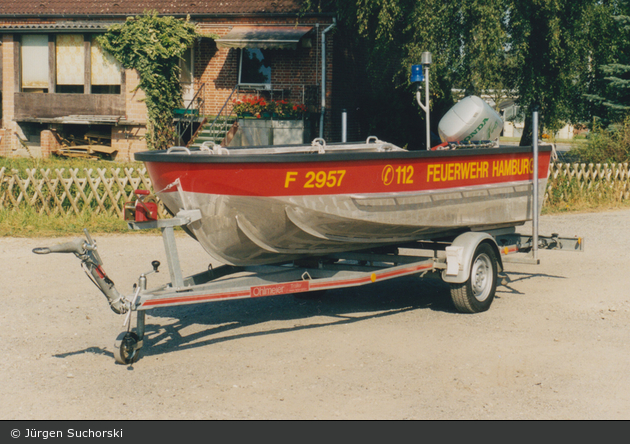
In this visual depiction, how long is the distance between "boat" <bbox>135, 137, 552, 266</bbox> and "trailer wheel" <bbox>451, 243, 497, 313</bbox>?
0.37 meters

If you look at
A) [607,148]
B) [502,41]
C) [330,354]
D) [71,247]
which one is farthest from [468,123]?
[607,148]

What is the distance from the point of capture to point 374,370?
575 cm

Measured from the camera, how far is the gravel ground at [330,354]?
4977mm

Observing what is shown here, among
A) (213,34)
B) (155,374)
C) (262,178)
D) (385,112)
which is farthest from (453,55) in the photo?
(155,374)

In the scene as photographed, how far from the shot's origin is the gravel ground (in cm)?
498

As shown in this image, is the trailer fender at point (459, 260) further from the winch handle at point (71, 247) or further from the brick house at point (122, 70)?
the brick house at point (122, 70)

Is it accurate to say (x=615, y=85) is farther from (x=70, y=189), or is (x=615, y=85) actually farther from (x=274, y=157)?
(x=274, y=157)

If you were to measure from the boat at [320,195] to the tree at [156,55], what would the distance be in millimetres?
16450

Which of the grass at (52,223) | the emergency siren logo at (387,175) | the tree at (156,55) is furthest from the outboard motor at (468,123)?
the tree at (156,55)

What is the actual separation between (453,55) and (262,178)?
12.8m

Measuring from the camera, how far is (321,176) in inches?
247

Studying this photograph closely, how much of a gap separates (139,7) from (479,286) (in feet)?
67.1

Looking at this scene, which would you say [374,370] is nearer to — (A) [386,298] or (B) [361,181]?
(B) [361,181]

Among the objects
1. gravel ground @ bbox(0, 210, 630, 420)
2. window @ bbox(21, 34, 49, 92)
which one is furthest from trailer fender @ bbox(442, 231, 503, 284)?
window @ bbox(21, 34, 49, 92)
